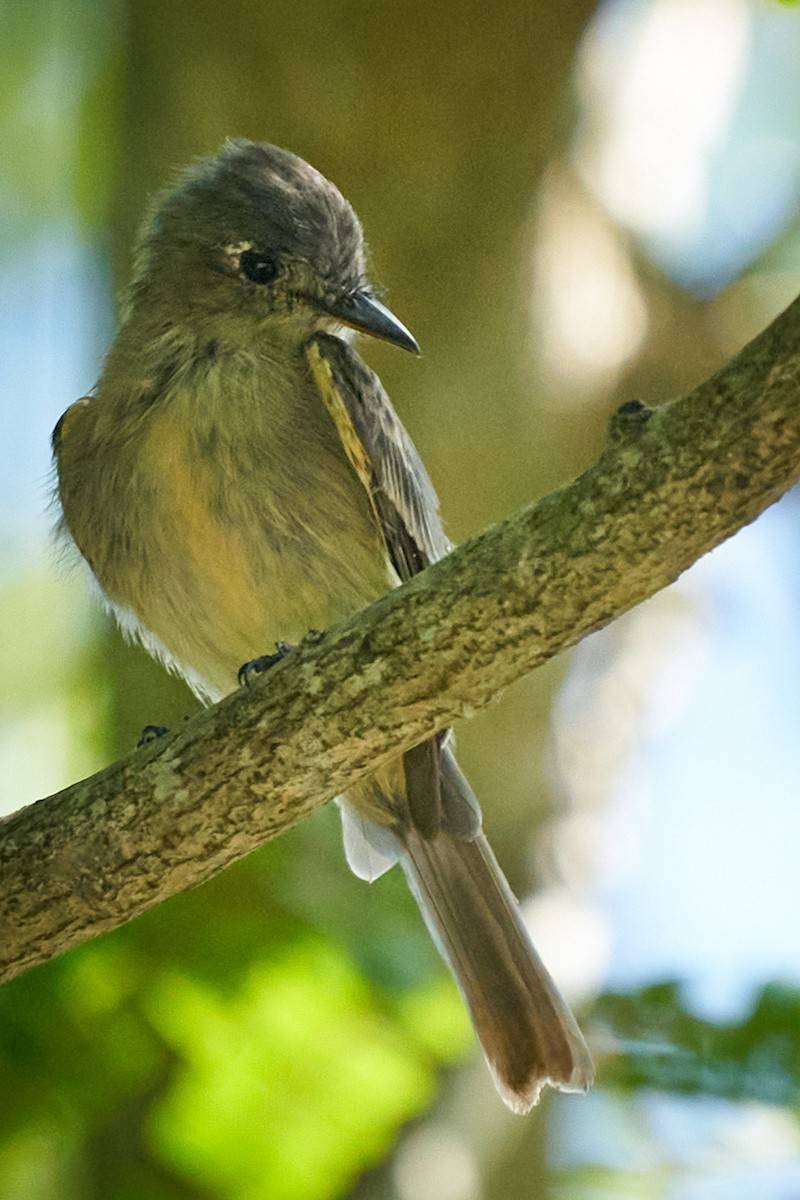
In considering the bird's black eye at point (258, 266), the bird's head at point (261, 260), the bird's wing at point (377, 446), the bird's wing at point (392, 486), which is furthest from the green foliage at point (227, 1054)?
the bird's black eye at point (258, 266)

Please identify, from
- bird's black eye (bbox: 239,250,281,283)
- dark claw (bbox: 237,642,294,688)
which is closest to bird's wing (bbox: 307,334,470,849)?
bird's black eye (bbox: 239,250,281,283)

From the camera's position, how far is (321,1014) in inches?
136

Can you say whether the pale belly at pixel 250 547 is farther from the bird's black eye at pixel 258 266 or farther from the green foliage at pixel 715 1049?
the green foliage at pixel 715 1049

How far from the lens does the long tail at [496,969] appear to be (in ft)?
12.2

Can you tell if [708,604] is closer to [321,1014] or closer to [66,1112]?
[321,1014]

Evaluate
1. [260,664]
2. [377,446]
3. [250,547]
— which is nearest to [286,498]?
[250,547]

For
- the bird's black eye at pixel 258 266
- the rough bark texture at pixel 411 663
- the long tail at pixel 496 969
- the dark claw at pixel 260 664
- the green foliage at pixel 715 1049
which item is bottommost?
the green foliage at pixel 715 1049

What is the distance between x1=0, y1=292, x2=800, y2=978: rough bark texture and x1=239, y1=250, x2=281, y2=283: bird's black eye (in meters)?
1.51

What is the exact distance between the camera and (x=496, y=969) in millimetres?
3879

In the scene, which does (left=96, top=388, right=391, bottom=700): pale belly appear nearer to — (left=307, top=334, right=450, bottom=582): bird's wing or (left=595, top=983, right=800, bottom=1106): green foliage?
(left=307, top=334, right=450, bottom=582): bird's wing

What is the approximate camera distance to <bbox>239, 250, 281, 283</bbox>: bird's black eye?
13.6ft

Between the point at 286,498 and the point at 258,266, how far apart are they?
2.46 ft

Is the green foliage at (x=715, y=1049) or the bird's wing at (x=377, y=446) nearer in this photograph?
the green foliage at (x=715, y=1049)

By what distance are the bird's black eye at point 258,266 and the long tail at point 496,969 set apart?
1525 mm
